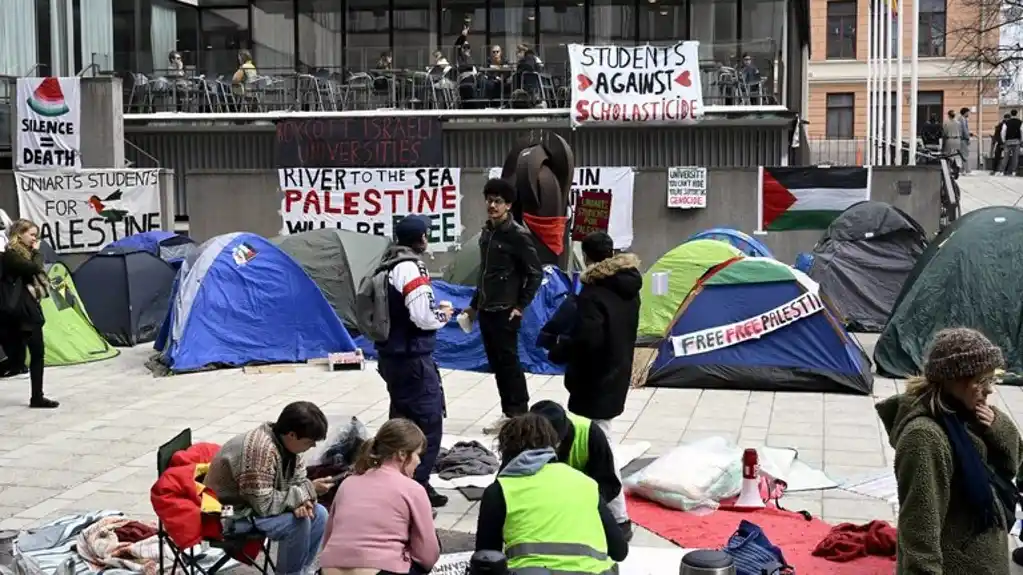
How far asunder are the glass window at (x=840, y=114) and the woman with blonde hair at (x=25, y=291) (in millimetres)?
38211

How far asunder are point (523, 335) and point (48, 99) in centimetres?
1253

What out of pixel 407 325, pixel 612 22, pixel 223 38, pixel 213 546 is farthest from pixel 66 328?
pixel 612 22

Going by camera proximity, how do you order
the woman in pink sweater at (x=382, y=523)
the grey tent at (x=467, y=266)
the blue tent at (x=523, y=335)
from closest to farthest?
1. the woman in pink sweater at (x=382, y=523)
2. the blue tent at (x=523, y=335)
3. the grey tent at (x=467, y=266)

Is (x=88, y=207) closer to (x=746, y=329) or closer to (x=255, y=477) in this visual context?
(x=746, y=329)

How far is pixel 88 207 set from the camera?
742 inches

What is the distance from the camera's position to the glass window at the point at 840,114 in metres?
45.0

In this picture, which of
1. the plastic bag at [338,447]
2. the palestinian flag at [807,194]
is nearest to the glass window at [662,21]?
the palestinian flag at [807,194]

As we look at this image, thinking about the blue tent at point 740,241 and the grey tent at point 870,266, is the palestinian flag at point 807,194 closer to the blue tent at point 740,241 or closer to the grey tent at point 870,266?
the grey tent at point 870,266

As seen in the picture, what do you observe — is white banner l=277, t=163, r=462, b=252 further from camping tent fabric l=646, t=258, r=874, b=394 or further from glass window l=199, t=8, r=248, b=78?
camping tent fabric l=646, t=258, r=874, b=394

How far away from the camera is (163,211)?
19.8 meters

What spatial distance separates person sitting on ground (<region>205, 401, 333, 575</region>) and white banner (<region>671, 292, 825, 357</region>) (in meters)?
6.84

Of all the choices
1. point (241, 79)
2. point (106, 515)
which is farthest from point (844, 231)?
point (241, 79)

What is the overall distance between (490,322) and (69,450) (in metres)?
3.75

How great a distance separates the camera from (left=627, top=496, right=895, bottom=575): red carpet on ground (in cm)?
631
